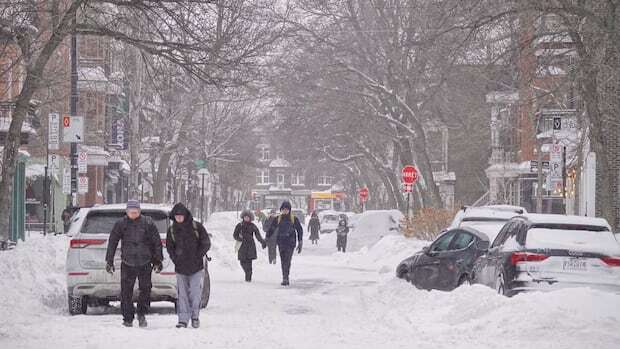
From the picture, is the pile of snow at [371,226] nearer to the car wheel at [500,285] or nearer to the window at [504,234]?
the window at [504,234]

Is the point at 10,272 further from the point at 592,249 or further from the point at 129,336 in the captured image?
the point at 592,249

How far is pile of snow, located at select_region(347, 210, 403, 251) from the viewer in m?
52.5

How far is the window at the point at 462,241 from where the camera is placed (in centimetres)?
1898

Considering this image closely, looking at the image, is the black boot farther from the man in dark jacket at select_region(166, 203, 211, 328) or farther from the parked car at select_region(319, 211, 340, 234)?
the parked car at select_region(319, 211, 340, 234)

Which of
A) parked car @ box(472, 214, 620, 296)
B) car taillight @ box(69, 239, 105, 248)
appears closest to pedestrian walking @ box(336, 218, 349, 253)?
car taillight @ box(69, 239, 105, 248)

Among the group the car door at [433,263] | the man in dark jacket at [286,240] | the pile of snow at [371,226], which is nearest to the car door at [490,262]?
the car door at [433,263]

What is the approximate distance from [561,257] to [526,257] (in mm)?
472

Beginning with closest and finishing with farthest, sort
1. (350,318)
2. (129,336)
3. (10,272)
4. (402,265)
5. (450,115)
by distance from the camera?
(129,336)
(350,318)
(10,272)
(402,265)
(450,115)

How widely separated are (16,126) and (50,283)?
15.3 feet

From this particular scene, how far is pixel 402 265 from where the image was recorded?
21625mm

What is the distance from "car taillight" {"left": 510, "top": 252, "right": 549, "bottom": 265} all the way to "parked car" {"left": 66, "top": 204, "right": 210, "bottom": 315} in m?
4.86

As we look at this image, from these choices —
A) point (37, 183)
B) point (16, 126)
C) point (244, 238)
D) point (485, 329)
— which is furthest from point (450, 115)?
point (485, 329)

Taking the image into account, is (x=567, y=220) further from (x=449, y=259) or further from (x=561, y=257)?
(x=449, y=259)

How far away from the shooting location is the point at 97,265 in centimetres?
1596
